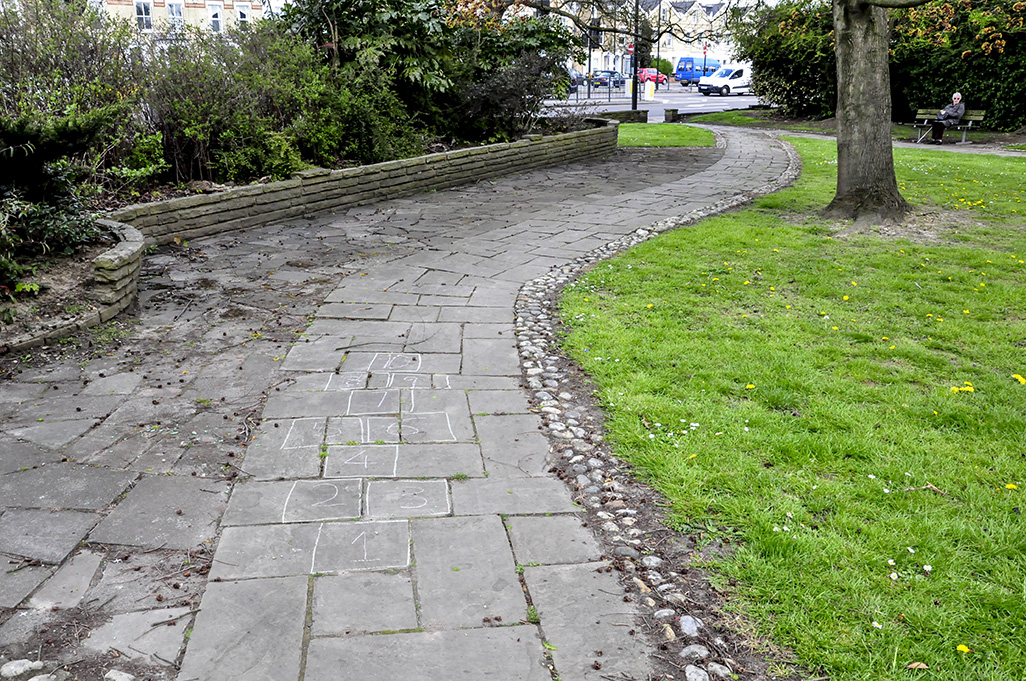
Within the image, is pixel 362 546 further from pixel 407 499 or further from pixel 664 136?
pixel 664 136

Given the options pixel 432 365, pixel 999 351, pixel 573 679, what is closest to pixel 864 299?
pixel 999 351

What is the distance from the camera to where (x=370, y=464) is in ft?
11.0

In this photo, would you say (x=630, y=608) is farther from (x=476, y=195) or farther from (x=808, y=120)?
(x=808, y=120)

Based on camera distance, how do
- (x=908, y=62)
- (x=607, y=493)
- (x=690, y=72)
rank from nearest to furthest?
1. (x=607, y=493)
2. (x=908, y=62)
3. (x=690, y=72)

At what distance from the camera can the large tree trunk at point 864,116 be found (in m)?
7.36

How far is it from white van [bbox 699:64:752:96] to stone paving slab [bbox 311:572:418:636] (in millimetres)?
41589

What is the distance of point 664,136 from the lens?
57.2ft

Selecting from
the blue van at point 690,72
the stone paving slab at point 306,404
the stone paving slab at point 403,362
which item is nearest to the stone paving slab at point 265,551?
the stone paving slab at point 306,404

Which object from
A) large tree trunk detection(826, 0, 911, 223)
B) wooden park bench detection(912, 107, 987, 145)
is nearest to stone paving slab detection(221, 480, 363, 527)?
large tree trunk detection(826, 0, 911, 223)

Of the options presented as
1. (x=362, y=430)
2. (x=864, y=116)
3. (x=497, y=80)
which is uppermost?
(x=497, y=80)

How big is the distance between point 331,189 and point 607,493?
671 cm

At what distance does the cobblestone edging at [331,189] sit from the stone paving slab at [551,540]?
5.62 metres

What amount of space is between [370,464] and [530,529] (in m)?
0.87

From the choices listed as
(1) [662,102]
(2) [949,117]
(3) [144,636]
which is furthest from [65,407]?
(1) [662,102]
